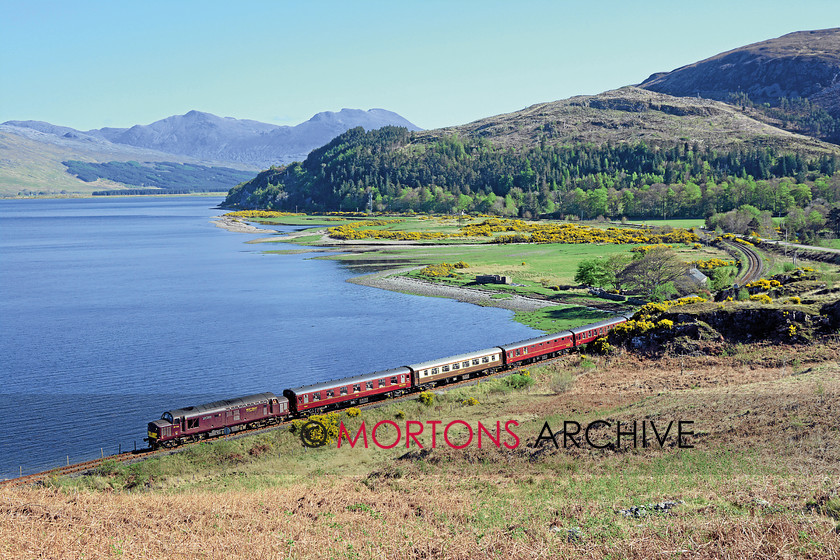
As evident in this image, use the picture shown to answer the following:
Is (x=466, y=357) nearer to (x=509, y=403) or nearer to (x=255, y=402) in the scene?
(x=509, y=403)

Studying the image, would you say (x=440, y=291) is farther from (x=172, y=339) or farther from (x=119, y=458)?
(x=119, y=458)

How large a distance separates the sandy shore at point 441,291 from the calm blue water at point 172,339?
2911mm

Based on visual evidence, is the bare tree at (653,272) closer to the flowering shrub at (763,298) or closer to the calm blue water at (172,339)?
the calm blue water at (172,339)

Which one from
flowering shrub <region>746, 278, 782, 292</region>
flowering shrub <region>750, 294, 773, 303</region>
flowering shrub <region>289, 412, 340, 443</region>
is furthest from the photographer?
flowering shrub <region>746, 278, 782, 292</region>

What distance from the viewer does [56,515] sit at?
23.4 metres

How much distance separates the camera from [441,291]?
97.6 meters

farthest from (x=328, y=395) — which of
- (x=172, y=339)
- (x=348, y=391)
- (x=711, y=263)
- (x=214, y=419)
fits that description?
(x=711, y=263)

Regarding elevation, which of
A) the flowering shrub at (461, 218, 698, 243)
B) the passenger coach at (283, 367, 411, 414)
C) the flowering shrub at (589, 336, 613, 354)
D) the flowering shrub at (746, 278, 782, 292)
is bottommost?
the flowering shrub at (589, 336, 613, 354)

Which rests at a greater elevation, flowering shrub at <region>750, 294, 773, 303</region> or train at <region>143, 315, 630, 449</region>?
flowering shrub at <region>750, 294, 773, 303</region>

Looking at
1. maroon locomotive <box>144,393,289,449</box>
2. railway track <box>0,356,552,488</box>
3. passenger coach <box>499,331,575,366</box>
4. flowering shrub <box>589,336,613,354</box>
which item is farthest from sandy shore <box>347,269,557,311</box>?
maroon locomotive <box>144,393,289,449</box>

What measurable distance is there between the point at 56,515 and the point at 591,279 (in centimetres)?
7884

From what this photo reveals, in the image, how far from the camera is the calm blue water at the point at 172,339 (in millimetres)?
45562

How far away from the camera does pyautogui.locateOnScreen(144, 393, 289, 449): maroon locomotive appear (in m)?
37.0

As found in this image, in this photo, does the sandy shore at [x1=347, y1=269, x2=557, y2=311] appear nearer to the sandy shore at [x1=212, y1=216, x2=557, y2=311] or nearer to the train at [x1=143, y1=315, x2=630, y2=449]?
the sandy shore at [x1=212, y1=216, x2=557, y2=311]
